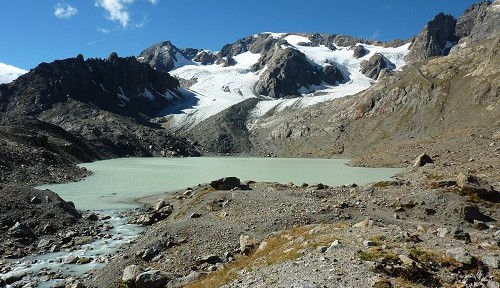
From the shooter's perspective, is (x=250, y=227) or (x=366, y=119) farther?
(x=366, y=119)

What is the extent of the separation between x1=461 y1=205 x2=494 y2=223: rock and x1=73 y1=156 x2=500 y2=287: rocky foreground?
0.08 meters

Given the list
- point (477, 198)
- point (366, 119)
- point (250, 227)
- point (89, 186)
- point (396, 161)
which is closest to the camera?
point (250, 227)

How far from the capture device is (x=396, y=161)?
110938 mm

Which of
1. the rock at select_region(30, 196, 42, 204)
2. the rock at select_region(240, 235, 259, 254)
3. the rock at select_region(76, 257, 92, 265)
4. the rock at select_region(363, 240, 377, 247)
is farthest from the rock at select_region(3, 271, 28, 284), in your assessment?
the rock at select_region(363, 240, 377, 247)

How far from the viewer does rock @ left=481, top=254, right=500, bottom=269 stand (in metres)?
16.2

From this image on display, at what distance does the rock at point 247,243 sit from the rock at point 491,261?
13804 millimetres

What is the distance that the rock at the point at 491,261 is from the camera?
1622 cm

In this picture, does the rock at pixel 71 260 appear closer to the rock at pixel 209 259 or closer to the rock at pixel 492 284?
the rock at pixel 209 259

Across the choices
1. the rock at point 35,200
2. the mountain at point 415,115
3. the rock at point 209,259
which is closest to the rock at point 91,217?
the rock at point 35,200

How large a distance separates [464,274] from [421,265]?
5.19 feet

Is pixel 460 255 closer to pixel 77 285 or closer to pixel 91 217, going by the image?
pixel 77 285

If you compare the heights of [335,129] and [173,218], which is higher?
[335,129]

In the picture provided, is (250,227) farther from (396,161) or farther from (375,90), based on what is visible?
(375,90)

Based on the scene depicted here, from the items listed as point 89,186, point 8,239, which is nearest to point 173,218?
point 8,239
